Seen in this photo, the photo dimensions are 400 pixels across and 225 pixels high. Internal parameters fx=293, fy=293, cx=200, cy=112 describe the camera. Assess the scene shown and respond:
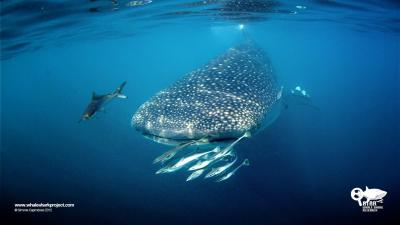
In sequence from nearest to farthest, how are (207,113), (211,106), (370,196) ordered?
(207,113), (211,106), (370,196)

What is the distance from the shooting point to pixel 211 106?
5312 mm

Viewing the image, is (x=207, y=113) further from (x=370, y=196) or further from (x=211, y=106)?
(x=370, y=196)

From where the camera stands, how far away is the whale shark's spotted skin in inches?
187

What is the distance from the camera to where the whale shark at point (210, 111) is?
185 inches

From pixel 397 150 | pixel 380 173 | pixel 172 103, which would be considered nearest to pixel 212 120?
pixel 172 103

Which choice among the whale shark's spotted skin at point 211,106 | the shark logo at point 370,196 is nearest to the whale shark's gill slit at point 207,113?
the whale shark's spotted skin at point 211,106

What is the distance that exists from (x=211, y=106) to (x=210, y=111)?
200 millimetres

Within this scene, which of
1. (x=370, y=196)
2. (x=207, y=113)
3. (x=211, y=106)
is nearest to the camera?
(x=207, y=113)

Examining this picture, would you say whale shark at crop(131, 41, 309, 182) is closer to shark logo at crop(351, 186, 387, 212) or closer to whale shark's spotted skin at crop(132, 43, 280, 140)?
whale shark's spotted skin at crop(132, 43, 280, 140)

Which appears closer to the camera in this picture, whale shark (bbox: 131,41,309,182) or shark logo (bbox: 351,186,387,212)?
whale shark (bbox: 131,41,309,182)

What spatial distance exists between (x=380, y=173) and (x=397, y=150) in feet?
13.3

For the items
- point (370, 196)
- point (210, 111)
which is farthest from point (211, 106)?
point (370, 196)

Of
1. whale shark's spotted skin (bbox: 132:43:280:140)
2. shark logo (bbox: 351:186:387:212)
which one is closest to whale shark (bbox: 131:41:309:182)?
whale shark's spotted skin (bbox: 132:43:280:140)

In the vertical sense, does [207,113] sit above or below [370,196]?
above
